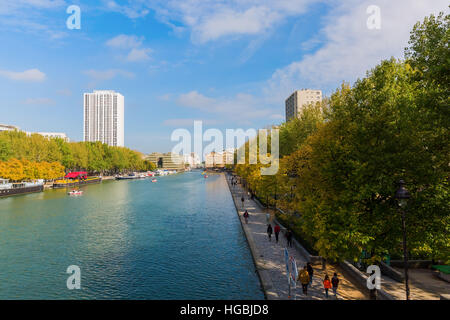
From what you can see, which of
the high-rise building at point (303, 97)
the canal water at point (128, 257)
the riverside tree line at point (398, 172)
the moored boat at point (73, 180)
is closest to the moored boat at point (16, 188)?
the moored boat at point (73, 180)

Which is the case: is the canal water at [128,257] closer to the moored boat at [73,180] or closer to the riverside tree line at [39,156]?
the riverside tree line at [39,156]

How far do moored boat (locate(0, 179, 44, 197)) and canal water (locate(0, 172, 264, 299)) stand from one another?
3545 centimetres

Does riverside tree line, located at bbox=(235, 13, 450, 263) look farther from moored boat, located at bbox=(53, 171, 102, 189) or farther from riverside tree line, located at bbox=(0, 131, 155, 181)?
moored boat, located at bbox=(53, 171, 102, 189)

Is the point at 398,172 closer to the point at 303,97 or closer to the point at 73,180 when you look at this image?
the point at 73,180

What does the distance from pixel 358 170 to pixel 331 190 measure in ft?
12.6

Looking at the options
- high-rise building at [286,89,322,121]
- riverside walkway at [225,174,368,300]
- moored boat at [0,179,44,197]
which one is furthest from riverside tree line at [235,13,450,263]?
high-rise building at [286,89,322,121]

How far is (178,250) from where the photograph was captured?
27.1 metres

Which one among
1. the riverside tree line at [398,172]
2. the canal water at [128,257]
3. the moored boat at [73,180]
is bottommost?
the canal water at [128,257]

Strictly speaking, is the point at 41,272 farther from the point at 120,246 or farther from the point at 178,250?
the point at 178,250

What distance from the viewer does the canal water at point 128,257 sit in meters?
18.6

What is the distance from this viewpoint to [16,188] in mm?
78000

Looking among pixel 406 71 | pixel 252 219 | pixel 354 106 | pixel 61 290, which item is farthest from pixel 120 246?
pixel 406 71

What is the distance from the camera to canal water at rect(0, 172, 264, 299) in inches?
731

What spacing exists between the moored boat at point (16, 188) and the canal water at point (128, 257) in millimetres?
35447
